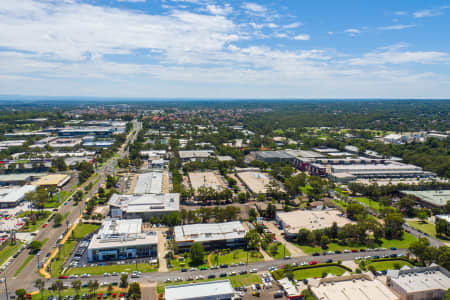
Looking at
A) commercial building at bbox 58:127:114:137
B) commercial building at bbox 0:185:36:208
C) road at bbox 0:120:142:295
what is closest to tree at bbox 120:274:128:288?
road at bbox 0:120:142:295

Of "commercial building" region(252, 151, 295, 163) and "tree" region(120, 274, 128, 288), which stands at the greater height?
"commercial building" region(252, 151, 295, 163)

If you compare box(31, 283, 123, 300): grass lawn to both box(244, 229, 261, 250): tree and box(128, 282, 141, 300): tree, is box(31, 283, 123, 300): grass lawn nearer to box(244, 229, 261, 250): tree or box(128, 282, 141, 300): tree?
box(128, 282, 141, 300): tree

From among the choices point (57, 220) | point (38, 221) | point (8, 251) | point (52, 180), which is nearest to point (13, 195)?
point (52, 180)

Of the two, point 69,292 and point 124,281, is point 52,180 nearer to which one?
point 69,292

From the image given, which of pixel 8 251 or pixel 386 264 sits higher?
pixel 8 251

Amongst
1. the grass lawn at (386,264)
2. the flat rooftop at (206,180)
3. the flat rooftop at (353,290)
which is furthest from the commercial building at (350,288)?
the flat rooftop at (206,180)

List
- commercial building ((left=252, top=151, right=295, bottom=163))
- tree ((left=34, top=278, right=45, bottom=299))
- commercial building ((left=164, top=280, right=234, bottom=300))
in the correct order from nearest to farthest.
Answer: commercial building ((left=164, top=280, right=234, bottom=300))
tree ((left=34, top=278, right=45, bottom=299))
commercial building ((left=252, top=151, right=295, bottom=163))

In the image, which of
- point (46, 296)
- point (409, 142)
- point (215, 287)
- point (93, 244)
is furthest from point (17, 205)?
point (409, 142)
